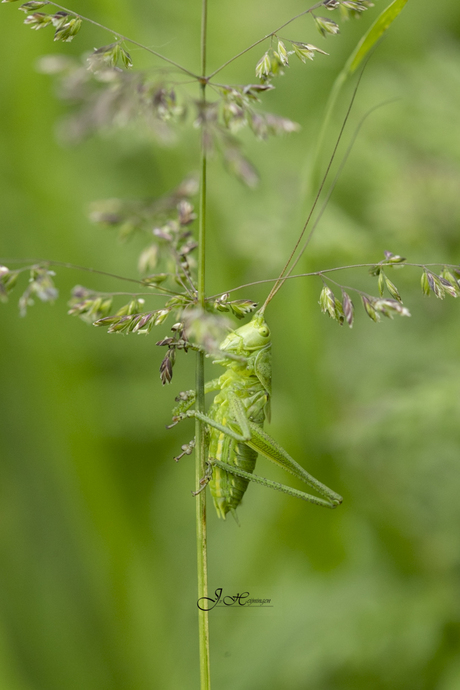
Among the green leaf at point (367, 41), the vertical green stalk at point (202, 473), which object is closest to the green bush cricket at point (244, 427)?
the green leaf at point (367, 41)

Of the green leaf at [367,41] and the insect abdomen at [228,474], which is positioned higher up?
the green leaf at [367,41]

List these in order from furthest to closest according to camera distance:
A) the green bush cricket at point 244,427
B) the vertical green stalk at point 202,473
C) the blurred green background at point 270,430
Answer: the blurred green background at point 270,430
the green bush cricket at point 244,427
the vertical green stalk at point 202,473

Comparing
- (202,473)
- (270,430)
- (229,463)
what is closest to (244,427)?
(229,463)

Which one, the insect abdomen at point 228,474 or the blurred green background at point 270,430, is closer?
the insect abdomen at point 228,474

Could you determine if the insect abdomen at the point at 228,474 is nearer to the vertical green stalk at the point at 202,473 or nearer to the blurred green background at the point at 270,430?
the vertical green stalk at the point at 202,473

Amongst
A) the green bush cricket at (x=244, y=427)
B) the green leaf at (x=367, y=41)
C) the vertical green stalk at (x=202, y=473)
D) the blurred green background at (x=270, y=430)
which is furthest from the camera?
the blurred green background at (x=270, y=430)

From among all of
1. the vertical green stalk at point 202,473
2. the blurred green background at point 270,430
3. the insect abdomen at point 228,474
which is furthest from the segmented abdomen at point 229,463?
the blurred green background at point 270,430

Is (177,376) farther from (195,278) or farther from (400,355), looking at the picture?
(195,278)

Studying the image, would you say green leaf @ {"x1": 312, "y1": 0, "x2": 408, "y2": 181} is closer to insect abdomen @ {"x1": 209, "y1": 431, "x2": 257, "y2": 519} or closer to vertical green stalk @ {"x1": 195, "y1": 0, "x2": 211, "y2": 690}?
vertical green stalk @ {"x1": 195, "y1": 0, "x2": 211, "y2": 690}

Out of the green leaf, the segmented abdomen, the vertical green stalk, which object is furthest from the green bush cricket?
the vertical green stalk
